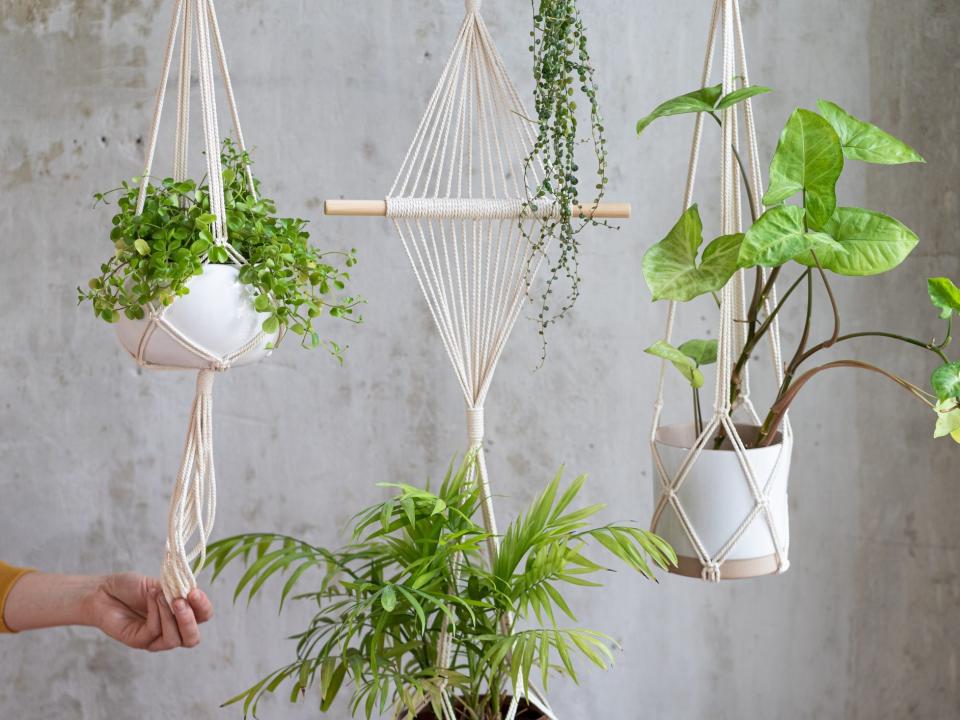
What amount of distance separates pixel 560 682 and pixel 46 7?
2.04 meters

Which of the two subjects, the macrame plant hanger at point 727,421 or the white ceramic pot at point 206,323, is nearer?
the white ceramic pot at point 206,323

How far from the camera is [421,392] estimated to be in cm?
224

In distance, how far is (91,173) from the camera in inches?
84.7

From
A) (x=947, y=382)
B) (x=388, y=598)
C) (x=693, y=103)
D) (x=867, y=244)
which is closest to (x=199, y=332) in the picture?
(x=388, y=598)

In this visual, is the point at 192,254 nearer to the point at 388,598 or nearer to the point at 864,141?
the point at 388,598

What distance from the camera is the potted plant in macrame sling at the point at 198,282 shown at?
1280 millimetres

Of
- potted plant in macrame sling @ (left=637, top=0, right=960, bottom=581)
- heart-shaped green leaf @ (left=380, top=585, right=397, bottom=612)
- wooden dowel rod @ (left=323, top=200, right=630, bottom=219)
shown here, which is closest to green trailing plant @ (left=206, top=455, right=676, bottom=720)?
heart-shaped green leaf @ (left=380, top=585, right=397, bottom=612)

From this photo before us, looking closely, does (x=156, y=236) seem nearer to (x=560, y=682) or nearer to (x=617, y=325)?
(x=617, y=325)

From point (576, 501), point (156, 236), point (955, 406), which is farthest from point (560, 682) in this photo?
point (156, 236)

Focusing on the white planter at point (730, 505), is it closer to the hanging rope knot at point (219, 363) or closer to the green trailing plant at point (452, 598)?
the green trailing plant at point (452, 598)

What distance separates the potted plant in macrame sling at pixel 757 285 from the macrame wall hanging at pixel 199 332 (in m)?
0.62

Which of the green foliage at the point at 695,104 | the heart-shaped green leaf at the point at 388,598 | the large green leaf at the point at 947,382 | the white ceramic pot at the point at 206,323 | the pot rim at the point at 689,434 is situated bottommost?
the heart-shaped green leaf at the point at 388,598

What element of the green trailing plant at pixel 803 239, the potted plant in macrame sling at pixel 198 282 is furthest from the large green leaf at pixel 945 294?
the potted plant in macrame sling at pixel 198 282

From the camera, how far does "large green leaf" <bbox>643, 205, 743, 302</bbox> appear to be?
139cm
